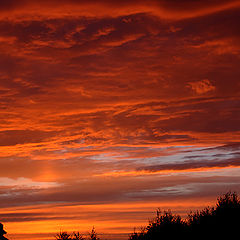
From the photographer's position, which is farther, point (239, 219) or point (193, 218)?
point (193, 218)

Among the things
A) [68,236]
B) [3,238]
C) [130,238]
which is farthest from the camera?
A: [68,236]

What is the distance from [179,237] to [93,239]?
17.5 m

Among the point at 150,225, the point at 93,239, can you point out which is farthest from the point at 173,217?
the point at 93,239

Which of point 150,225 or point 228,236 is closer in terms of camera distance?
point 228,236

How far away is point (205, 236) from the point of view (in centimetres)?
4691

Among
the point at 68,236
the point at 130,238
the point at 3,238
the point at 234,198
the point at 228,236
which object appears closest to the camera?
the point at 228,236

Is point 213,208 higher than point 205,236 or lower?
higher

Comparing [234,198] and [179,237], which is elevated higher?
[234,198]

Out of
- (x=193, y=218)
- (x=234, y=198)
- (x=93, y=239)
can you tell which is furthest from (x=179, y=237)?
(x=93, y=239)

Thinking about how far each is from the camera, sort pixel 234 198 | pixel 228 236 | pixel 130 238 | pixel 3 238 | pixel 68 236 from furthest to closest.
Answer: pixel 68 236 → pixel 130 238 → pixel 3 238 → pixel 234 198 → pixel 228 236

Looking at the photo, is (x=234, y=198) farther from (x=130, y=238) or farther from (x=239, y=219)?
(x=130, y=238)

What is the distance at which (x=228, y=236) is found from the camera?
1736 inches

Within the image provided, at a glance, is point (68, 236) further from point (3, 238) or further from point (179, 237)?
point (179, 237)

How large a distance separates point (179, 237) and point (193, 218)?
2.82 metres
